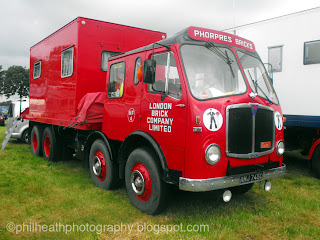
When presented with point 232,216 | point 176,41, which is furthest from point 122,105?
point 232,216

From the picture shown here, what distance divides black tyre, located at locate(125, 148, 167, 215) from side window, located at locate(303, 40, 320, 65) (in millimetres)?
4593

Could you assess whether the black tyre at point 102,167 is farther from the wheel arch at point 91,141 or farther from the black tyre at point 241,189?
the black tyre at point 241,189

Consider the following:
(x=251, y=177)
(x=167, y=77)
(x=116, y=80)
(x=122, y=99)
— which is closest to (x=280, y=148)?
(x=251, y=177)

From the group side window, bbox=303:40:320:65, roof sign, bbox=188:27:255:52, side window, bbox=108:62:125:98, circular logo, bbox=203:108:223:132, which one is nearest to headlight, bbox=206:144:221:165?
circular logo, bbox=203:108:223:132

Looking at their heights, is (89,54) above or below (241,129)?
above

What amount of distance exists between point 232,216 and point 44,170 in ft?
16.5

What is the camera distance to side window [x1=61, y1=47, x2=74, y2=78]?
6.72 m

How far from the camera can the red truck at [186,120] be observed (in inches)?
153

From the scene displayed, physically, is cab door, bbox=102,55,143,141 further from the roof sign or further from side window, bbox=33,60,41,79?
side window, bbox=33,60,41,79

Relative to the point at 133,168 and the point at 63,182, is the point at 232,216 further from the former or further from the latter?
the point at 63,182

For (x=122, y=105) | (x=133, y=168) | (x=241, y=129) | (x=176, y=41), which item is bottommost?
(x=133, y=168)

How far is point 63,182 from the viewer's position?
632 centimetres

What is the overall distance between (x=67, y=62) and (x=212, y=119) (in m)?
4.41

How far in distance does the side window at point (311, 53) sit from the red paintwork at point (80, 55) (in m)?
3.41
